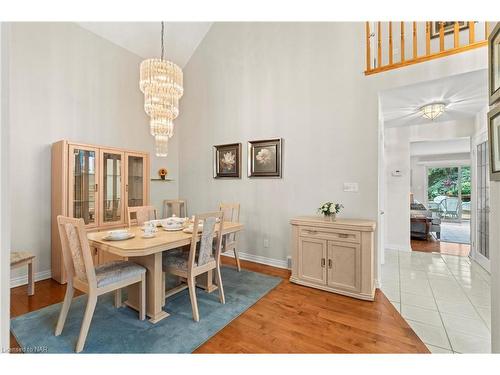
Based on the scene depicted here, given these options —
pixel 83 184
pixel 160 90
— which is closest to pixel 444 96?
pixel 160 90

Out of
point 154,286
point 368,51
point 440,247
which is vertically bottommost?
point 440,247

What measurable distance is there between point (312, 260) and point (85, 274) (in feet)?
7.45

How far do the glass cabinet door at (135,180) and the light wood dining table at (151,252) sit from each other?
1.62m

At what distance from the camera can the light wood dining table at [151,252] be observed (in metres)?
1.80

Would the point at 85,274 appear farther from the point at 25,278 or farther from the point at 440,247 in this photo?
the point at 440,247

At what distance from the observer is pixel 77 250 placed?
1762 mm

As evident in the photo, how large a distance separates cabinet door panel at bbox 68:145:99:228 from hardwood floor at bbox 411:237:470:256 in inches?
228

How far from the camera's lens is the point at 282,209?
3.53 meters

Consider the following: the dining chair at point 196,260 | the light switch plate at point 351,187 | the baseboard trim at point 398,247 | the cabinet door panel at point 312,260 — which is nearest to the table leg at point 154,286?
the dining chair at point 196,260

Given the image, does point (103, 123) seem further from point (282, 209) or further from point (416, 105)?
point (416, 105)

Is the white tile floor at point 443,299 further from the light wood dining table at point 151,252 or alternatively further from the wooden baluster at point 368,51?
the wooden baluster at point 368,51

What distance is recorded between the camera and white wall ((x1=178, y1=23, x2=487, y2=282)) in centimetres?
288
